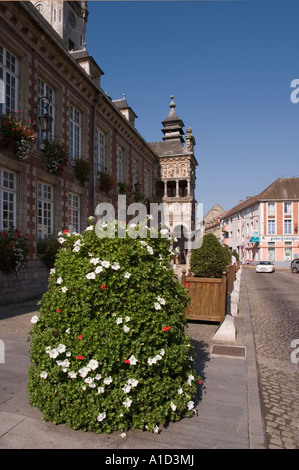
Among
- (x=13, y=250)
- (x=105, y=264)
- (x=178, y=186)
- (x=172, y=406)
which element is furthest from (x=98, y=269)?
(x=178, y=186)

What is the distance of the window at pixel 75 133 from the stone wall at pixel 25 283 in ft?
18.5

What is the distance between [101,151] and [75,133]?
136 inches

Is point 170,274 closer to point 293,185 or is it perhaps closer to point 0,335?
point 0,335

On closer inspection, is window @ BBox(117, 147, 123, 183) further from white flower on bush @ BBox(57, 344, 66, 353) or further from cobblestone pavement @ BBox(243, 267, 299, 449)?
white flower on bush @ BBox(57, 344, 66, 353)

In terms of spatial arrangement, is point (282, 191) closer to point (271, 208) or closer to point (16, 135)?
point (271, 208)

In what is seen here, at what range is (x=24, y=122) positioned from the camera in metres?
10.4

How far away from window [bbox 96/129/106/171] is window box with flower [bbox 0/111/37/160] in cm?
749

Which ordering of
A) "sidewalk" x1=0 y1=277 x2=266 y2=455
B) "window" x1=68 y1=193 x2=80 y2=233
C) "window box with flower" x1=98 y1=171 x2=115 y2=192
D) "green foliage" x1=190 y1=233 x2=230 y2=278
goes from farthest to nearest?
1. "window box with flower" x1=98 y1=171 x2=115 y2=192
2. "window" x1=68 y1=193 x2=80 y2=233
3. "green foliage" x1=190 y1=233 x2=230 y2=278
4. "sidewalk" x1=0 y1=277 x2=266 y2=455

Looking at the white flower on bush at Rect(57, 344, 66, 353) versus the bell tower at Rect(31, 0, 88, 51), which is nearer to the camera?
the white flower on bush at Rect(57, 344, 66, 353)

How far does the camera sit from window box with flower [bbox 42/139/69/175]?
467 inches

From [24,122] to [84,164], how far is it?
14.0 ft

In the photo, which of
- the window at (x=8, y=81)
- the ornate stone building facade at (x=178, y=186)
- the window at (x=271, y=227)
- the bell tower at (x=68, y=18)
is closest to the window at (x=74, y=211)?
the window at (x=8, y=81)

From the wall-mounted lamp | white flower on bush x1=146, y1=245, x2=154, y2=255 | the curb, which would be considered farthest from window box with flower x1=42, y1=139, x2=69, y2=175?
white flower on bush x1=146, y1=245, x2=154, y2=255

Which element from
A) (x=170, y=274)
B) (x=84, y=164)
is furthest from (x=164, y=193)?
(x=170, y=274)
